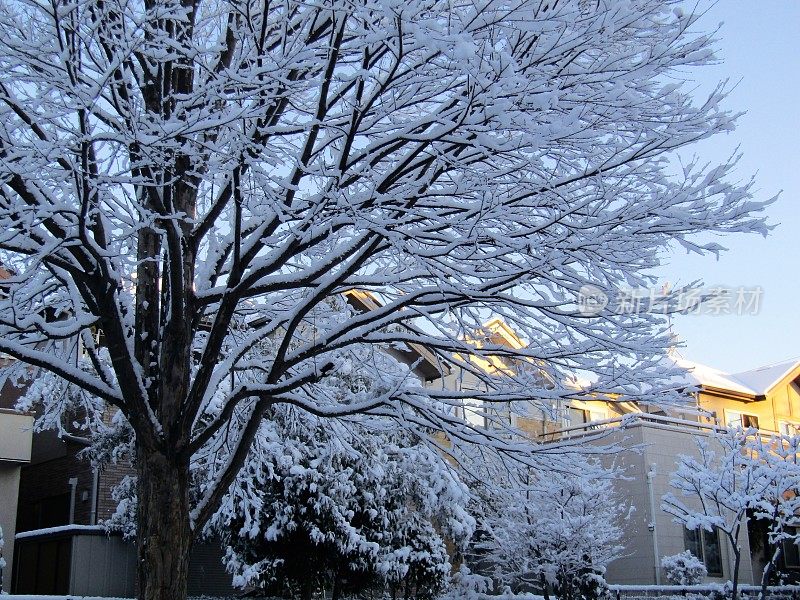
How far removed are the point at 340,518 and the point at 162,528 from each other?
7492mm

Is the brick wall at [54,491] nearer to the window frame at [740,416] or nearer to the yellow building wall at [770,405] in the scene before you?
the yellow building wall at [770,405]

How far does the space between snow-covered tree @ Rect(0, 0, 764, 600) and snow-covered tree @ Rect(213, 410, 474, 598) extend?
19.4 feet

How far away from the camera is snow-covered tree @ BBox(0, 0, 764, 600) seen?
6.02 metres

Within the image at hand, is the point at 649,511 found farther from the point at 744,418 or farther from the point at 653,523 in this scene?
the point at 744,418

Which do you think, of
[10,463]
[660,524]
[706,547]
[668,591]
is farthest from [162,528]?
[706,547]

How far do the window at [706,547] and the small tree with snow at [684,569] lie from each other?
201 cm

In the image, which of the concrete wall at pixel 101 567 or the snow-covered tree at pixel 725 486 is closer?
the concrete wall at pixel 101 567

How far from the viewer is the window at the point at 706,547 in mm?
23406

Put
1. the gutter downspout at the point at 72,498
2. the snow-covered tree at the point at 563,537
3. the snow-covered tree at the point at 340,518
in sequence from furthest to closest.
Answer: the gutter downspout at the point at 72,498 → the snow-covered tree at the point at 563,537 → the snow-covered tree at the point at 340,518

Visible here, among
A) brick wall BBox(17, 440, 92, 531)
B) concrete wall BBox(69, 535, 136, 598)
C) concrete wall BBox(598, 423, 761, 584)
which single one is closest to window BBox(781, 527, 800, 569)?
concrete wall BBox(598, 423, 761, 584)

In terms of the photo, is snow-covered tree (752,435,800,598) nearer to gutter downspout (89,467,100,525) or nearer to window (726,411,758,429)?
window (726,411,758,429)

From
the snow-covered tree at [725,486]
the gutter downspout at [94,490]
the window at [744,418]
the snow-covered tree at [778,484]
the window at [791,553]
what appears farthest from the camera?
the window at [744,418]

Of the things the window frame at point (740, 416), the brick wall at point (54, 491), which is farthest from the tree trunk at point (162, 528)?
the window frame at point (740, 416)

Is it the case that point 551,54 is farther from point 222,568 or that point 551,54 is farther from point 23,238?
point 222,568
